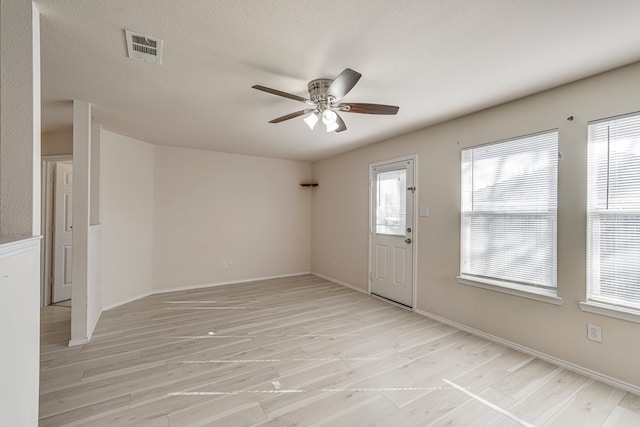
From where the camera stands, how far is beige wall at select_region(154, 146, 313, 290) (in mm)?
4551

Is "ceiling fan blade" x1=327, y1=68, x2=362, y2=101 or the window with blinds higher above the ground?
"ceiling fan blade" x1=327, y1=68, x2=362, y2=101

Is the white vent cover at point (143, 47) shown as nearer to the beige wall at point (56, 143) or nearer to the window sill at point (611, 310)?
the beige wall at point (56, 143)

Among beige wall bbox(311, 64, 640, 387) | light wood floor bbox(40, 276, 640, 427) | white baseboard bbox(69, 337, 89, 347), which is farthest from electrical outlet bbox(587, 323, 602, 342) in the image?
Result: white baseboard bbox(69, 337, 89, 347)

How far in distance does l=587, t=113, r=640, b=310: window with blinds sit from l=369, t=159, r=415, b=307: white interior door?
1.80 metres

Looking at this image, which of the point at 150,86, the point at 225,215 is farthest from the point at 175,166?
the point at 150,86

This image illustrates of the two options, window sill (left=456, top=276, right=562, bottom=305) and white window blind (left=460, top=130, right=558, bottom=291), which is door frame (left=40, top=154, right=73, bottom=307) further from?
window sill (left=456, top=276, right=562, bottom=305)

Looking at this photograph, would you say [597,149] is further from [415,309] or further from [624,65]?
[415,309]

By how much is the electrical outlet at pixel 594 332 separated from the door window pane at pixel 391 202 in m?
2.08

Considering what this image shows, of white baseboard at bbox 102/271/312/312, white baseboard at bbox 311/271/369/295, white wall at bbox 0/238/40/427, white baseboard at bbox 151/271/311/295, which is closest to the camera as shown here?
white wall at bbox 0/238/40/427

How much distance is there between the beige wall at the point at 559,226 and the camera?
209 centimetres

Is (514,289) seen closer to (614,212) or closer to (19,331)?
(614,212)

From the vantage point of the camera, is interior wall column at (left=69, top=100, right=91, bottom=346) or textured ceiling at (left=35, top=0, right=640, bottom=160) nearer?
textured ceiling at (left=35, top=0, right=640, bottom=160)

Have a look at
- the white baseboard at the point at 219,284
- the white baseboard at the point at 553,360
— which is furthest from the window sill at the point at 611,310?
the white baseboard at the point at 219,284

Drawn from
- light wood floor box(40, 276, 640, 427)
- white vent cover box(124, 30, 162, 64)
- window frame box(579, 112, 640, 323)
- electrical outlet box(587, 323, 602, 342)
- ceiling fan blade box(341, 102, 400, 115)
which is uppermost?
white vent cover box(124, 30, 162, 64)
